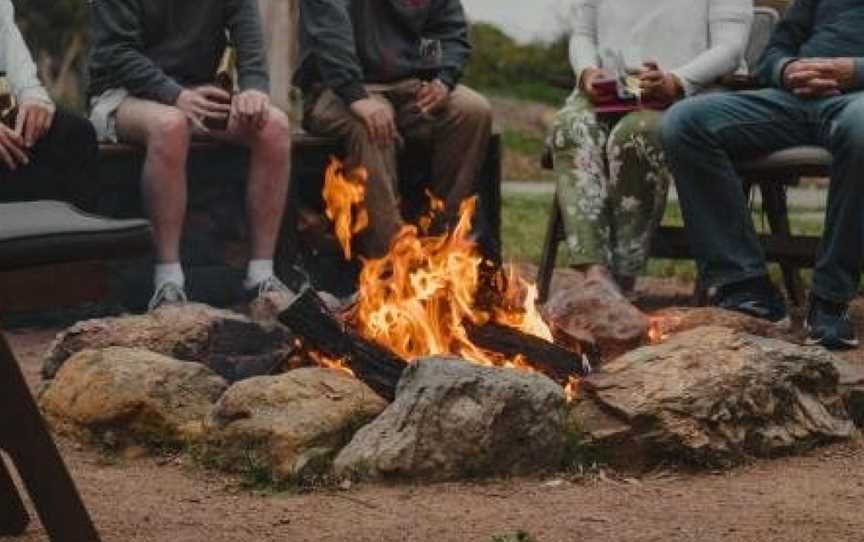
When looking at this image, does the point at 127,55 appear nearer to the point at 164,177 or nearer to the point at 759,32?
the point at 164,177

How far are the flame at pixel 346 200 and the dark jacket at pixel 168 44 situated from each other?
0.44 metres

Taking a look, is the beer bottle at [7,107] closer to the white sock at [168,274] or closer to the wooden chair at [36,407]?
the white sock at [168,274]

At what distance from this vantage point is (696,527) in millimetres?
4293

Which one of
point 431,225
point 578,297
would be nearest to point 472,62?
point 431,225

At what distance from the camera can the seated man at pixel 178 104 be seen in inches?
279

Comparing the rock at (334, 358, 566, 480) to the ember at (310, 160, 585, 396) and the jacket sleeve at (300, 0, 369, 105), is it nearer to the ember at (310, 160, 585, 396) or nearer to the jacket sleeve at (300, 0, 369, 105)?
the ember at (310, 160, 585, 396)

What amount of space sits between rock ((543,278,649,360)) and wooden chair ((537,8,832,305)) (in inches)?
39.7

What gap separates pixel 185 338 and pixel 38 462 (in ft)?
7.43

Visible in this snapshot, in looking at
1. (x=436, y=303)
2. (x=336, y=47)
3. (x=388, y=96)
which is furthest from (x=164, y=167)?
(x=436, y=303)

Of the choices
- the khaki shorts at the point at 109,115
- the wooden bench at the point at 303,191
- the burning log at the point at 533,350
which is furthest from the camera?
the wooden bench at the point at 303,191

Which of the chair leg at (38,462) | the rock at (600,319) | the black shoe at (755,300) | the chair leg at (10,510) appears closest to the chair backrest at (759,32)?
the black shoe at (755,300)

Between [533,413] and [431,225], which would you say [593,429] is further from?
[431,225]

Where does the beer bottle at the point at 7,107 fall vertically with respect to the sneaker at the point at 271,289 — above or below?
above

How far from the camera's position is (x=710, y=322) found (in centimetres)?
606
